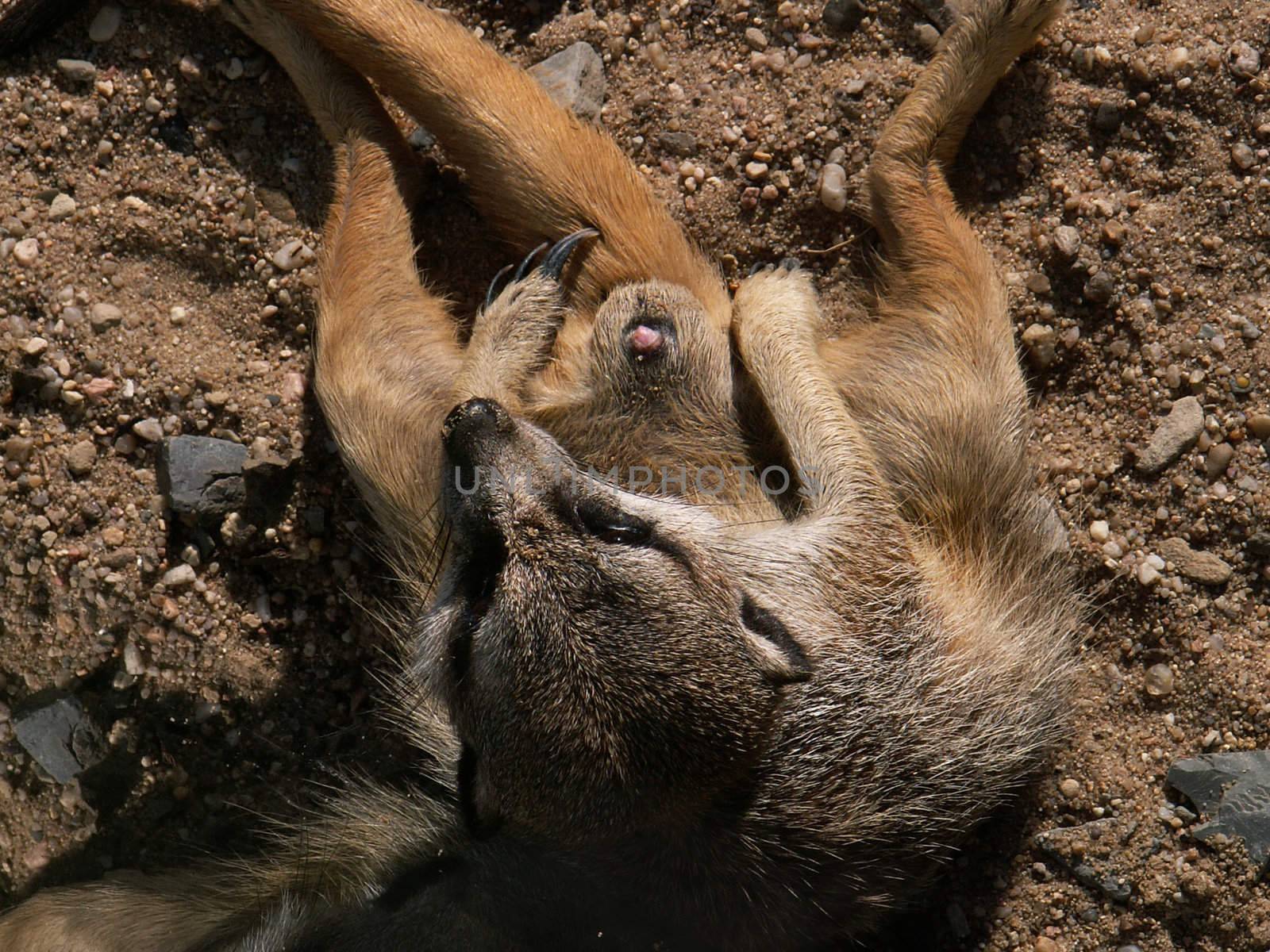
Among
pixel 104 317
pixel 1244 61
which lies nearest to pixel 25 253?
pixel 104 317

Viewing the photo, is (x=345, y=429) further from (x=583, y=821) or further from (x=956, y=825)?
(x=956, y=825)

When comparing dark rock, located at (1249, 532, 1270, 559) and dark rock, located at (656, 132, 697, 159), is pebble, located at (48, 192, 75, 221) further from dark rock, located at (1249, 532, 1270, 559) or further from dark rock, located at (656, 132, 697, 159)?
dark rock, located at (1249, 532, 1270, 559)

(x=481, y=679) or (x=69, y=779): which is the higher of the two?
(x=481, y=679)

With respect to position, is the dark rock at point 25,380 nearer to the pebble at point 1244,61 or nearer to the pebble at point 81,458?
the pebble at point 81,458

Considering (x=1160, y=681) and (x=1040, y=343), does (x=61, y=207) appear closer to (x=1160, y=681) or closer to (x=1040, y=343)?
(x=1040, y=343)

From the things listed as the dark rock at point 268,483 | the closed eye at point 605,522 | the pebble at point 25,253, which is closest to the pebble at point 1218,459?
the closed eye at point 605,522

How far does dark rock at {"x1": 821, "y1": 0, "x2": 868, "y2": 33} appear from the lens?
4.02 metres

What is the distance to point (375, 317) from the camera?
3.68 m

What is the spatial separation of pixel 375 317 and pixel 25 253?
1.28 m

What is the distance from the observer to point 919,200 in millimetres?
3660

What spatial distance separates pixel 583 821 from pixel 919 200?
7.20ft

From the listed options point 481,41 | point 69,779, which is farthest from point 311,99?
point 69,779

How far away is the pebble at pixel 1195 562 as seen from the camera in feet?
12.0

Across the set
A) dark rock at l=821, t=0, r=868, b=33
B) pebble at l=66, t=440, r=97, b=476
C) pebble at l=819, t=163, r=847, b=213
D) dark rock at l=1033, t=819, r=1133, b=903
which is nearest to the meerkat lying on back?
pebble at l=819, t=163, r=847, b=213
